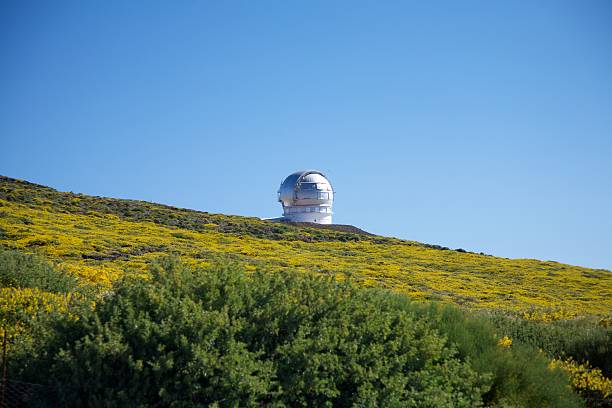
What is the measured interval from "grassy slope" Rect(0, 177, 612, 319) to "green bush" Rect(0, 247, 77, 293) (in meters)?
1.83

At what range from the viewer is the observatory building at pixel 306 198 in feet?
185

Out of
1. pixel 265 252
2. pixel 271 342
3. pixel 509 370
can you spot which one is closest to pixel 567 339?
pixel 509 370

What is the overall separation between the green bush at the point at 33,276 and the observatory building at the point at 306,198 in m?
43.2

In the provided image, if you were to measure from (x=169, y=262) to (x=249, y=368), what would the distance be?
2.26 meters

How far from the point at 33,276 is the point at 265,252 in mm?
16883

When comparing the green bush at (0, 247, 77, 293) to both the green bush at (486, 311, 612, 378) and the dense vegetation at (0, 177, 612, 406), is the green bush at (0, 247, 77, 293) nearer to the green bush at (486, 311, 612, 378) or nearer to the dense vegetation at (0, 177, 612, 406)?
the dense vegetation at (0, 177, 612, 406)

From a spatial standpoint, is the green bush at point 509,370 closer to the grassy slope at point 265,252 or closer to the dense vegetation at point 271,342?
the dense vegetation at point 271,342

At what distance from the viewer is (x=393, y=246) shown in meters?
42.3

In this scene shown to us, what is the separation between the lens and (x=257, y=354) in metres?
7.29

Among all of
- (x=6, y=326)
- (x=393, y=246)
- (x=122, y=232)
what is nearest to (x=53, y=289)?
(x=6, y=326)

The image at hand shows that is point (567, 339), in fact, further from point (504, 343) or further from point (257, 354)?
point (257, 354)

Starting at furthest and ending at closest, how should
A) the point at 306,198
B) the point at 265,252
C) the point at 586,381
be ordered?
1. the point at 306,198
2. the point at 265,252
3. the point at 586,381

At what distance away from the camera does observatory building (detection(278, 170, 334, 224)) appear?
5638 cm

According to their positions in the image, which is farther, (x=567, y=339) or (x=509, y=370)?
(x=567, y=339)
